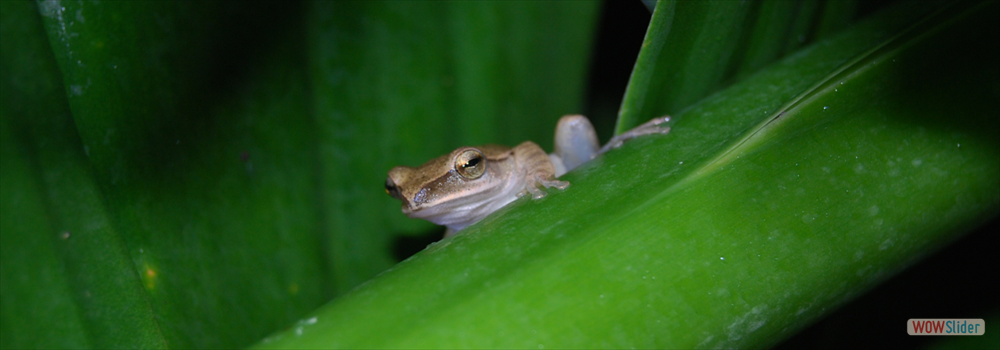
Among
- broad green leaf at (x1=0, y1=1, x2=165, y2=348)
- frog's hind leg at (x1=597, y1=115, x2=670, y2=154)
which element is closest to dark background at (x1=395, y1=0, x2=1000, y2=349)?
frog's hind leg at (x1=597, y1=115, x2=670, y2=154)

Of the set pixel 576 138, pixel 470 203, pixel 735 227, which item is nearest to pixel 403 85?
pixel 470 203

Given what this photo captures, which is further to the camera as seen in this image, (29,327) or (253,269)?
(253,269)

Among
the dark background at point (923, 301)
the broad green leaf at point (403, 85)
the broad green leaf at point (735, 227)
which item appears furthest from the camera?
the broad green leaf at point (403, 85)

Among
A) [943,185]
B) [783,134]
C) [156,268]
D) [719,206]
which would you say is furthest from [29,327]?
[943,185]

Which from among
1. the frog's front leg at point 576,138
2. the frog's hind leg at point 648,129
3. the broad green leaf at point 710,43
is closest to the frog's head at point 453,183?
the frog's front leg at point 576,138

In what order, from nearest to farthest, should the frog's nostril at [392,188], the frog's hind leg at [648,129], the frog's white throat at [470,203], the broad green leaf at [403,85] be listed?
the frog's hind leg at [648,129]
the broad green leaf at [403,85]
the frog's nostril at [392,188]
the frog's white throat at [470,203]

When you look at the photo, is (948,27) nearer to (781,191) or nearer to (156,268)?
(781,191)

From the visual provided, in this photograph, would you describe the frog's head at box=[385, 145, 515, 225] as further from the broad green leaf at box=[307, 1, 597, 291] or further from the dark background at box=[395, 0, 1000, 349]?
the dark background at box=[395, 0, 1000, 349]

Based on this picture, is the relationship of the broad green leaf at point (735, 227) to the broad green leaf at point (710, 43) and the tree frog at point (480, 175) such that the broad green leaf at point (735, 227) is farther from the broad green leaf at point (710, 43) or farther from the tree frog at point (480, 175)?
the tree frog at point (480, 175)
